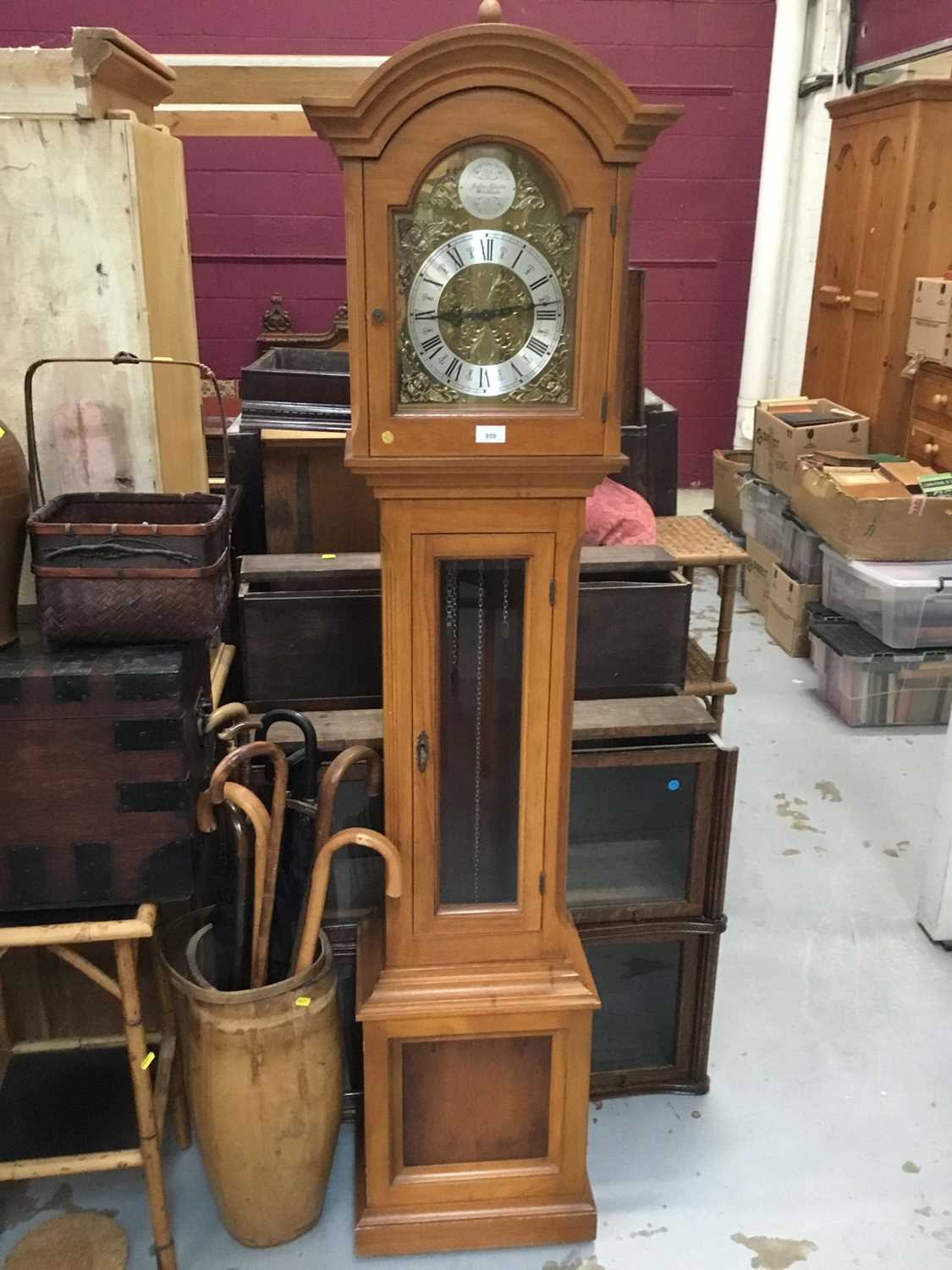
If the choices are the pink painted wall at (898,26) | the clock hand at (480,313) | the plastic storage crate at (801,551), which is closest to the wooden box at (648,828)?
the clock hand at (480,313)

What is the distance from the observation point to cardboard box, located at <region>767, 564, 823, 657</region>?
12.4 feet

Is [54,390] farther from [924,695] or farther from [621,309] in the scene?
[924,695]

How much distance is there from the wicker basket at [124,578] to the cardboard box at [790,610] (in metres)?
2.75

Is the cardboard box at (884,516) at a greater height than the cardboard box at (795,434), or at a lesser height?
lesser

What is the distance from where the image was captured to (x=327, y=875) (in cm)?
148

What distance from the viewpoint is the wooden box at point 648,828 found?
1792mm

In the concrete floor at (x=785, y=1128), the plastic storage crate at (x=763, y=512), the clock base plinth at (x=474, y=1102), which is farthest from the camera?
the plastic storage crate at (x=763, y=512)

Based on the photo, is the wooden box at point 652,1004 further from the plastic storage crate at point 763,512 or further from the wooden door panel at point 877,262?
the wooden door panel at point 877,262

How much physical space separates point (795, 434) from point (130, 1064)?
3198mm

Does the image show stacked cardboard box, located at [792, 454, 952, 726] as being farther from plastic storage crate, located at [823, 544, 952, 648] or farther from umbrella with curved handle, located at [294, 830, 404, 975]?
umbrella with curved handle, located at [294, 830, 404, 975]

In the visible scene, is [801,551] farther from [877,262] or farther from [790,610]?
[877,262]

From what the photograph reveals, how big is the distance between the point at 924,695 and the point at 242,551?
7.31 ft

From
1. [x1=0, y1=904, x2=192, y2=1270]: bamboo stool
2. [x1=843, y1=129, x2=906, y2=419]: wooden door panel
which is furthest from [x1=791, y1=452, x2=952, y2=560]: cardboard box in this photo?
[x1=0, y1=904, x2=192, y2=1270]: bamboo stool

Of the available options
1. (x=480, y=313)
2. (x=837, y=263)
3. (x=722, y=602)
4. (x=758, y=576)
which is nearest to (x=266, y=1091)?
(x=480, y=313)
